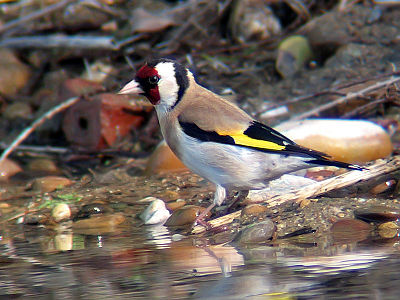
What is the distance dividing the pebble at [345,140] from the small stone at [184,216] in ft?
4.16

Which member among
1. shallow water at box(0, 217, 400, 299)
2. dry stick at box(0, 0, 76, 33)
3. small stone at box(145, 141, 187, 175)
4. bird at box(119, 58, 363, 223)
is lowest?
shallow water at box(0, 217, 400, 299)

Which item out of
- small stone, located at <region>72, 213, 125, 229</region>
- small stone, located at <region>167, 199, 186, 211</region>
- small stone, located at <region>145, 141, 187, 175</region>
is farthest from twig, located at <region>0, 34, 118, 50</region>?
small stone, located at <region>72, 213, 125, 229</region>

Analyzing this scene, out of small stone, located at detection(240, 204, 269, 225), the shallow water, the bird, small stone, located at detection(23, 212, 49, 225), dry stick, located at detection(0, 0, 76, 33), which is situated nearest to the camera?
the shallow water

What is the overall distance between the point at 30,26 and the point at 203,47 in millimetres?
2582

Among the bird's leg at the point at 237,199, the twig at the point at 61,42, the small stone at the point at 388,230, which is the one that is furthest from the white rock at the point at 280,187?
the twig at the point at 61,42

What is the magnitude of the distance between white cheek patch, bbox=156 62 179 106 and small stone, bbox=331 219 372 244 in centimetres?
150

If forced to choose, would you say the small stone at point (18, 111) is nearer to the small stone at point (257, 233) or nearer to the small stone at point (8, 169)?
the small stone at point (8, 169)

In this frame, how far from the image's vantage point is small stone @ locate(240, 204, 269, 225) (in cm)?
423

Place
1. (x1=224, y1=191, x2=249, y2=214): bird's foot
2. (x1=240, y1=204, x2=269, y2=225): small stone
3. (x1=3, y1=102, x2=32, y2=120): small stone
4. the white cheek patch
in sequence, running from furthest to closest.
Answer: (x1=3, y1=102, x2=32, y2=120): small stone → the white cheek patch → (x1=224, y1=191, x2=249, y2=214): bird's foot → (x1=240, y1=204, x2=269, y2=225): small stone

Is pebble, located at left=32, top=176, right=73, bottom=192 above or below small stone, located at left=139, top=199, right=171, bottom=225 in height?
above

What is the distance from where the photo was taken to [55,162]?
704 cm

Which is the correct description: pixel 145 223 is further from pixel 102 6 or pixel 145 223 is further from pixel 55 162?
pixel 102 6

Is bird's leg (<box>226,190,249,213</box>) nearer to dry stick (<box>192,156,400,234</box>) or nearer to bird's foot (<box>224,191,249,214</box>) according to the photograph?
bird's foot (<box>224,191,249,214</box>)

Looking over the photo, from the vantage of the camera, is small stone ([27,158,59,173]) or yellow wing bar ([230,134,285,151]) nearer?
yellow wing bar ([230,134,285,151])
